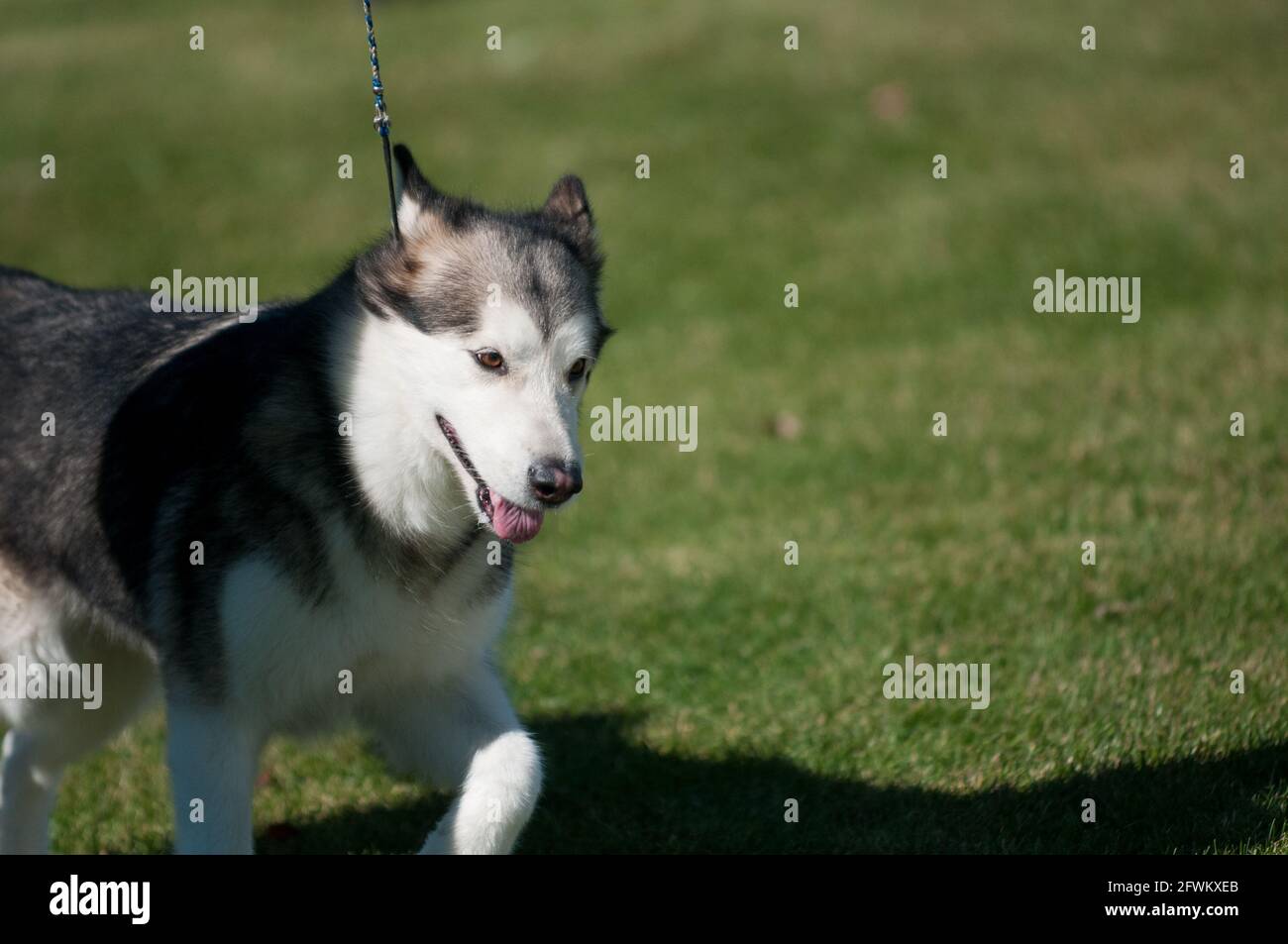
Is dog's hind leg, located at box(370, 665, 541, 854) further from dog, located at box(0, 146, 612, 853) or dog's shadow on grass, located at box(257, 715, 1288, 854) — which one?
dog's shadow on grass, located at box(257, 715, 1288, 854)

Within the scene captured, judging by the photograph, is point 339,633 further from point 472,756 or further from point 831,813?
point 831,813

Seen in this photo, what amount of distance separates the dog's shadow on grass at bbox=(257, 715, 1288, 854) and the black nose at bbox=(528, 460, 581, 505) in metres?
1.84

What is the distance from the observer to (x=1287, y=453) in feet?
27.0

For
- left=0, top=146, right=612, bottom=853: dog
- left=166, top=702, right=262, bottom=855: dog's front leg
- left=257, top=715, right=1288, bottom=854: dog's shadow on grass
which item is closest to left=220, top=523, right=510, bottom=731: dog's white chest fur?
left=0, top=146, right=612, bottom=853: dog

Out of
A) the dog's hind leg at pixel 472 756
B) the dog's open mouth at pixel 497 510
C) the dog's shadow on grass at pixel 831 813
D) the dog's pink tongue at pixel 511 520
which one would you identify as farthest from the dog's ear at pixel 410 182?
the dog's shadow on grass at pixel 831 813

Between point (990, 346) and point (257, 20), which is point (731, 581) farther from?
point (257, 20)

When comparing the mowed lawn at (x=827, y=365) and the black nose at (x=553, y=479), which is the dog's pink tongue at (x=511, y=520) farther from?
the mowed lawn at (x=827, y=365)

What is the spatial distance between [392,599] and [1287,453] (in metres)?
5.96

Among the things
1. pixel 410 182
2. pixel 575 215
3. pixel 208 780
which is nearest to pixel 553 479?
pixel 410 182

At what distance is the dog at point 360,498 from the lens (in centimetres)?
404

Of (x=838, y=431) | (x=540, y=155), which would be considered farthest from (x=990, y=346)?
(x=540, y=155)

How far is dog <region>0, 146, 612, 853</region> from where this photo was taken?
159 inches

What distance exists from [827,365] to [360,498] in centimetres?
737

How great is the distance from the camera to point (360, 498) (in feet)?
13.8
